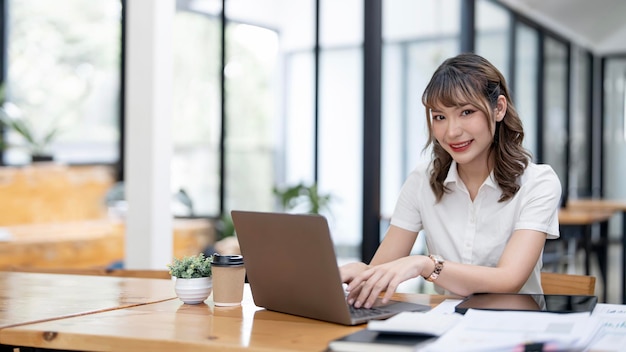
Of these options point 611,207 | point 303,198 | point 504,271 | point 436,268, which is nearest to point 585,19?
point 611,207

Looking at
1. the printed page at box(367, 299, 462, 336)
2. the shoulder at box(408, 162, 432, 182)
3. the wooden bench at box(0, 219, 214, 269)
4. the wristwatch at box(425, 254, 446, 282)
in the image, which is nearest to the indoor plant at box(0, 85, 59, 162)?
the wooden bench at box(0, 219, 214, 269)

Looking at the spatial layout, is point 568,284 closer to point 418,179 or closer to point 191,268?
point 418,179

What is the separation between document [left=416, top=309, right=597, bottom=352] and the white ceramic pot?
65 centimetres

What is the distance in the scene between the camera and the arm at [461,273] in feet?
5.90

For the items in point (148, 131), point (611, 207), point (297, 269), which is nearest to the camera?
point (297, 269)

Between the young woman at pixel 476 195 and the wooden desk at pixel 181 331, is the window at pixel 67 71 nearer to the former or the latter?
the young woman at pixel 476 195

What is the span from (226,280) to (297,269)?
0.28m

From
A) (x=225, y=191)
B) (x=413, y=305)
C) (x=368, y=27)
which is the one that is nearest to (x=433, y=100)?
(x=413, y=305)

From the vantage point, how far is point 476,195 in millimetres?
2395

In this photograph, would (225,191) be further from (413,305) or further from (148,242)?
(413,305)

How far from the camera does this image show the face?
2.23m

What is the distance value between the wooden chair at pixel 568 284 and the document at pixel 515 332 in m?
0.62

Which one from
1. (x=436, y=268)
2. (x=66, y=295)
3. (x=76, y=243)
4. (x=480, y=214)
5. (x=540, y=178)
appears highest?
(x=540, y=178)

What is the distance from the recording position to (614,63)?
12344 millimetres
